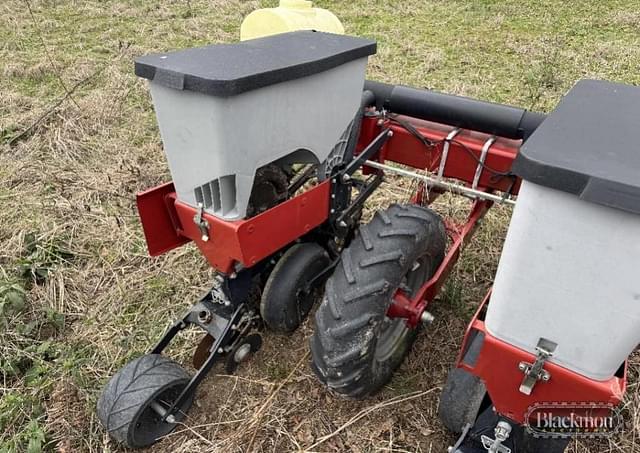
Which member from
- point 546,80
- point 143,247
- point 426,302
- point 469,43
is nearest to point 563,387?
point 426,302

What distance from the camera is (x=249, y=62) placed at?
1582mm

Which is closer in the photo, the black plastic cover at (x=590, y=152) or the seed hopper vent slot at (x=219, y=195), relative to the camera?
the black plastic cover at (x=590, y=152)

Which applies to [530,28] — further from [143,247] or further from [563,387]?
[563,387]

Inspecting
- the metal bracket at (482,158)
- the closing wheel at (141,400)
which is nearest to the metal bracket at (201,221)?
the closing wheel at (141,400)

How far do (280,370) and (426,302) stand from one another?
2.45 feet

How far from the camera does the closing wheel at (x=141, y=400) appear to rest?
183 cm

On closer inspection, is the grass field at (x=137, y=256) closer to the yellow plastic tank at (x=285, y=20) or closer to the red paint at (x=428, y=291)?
the red paint at (x=428, y=291)

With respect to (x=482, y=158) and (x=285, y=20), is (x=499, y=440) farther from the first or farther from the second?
(x=285, y=20)

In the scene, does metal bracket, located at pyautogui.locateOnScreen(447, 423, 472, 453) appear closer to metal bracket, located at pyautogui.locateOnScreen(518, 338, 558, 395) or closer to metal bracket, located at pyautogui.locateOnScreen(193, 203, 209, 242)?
metal bracket, located at pyautogui.locateOnScreen(518, 338, 558, 395)

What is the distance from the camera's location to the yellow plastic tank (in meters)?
2.37

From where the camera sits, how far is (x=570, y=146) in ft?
3.69

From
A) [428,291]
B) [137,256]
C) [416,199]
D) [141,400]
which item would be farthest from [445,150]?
[137,256]

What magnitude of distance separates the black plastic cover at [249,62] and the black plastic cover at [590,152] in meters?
0.76

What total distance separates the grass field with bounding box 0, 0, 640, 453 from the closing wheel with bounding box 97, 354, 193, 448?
10 centimetres
